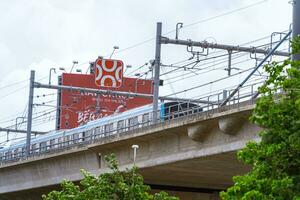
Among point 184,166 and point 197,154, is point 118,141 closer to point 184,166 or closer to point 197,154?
point 184,166

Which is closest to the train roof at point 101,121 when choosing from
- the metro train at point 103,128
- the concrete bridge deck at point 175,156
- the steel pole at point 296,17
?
the metro train at point 103,128

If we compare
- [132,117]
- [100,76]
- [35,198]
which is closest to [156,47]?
[132,117]

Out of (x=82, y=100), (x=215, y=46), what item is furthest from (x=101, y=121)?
(x=82, y=100)

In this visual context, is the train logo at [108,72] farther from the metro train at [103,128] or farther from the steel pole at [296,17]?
the steel pole at [296,17]

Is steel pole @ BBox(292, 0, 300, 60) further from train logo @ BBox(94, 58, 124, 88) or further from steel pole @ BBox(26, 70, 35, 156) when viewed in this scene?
train logo @ BBox(94, 58, 124, 88)

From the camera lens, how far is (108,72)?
88.6 metres

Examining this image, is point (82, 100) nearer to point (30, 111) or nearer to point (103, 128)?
point (30, 111)

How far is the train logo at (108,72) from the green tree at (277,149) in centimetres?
6699

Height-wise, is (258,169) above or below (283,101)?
below

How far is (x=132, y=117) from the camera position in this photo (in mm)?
53406

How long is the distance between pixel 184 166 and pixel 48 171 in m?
15.3

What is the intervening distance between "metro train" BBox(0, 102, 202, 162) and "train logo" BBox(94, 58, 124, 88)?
1286cm

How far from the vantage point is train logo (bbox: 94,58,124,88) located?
3423 inches

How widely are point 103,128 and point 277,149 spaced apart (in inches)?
1560
